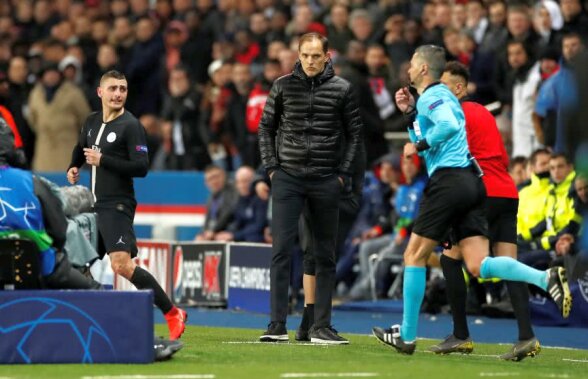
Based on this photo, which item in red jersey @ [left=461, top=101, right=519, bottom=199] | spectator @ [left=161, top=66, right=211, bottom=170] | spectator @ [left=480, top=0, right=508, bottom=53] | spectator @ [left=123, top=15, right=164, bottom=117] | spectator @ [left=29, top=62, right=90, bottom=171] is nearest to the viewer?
red jersey @ [left=461, top=101, right=519, bottom=199]

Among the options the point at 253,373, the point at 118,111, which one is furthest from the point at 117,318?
the point at 118,111

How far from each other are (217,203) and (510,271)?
1011 cm

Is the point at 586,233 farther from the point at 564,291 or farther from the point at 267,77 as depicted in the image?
the point at 267,77

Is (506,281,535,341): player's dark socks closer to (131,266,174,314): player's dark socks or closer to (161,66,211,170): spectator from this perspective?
(131,266,174,314): player's dark socks

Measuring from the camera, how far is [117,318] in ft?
32.6

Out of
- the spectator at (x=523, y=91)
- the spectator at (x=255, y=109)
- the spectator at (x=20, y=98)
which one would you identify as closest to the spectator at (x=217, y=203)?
the spectator at (x=255, y=109)

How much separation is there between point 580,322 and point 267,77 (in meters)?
6.72

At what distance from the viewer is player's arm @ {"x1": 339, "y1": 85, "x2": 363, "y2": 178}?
12445 millimetres

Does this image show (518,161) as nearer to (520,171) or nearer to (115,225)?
(520,171)

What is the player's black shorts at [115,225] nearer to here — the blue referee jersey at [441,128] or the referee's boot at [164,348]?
the referee's boot at [164,348]

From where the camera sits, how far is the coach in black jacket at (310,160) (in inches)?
484

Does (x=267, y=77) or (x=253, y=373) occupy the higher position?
(x=267, y=77)

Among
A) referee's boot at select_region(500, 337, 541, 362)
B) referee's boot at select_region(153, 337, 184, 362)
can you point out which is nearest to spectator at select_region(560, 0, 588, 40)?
referee's boot at select_region(500, 337, 541, 362)

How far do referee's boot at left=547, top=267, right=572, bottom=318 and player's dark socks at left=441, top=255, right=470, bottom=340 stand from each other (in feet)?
3.87
